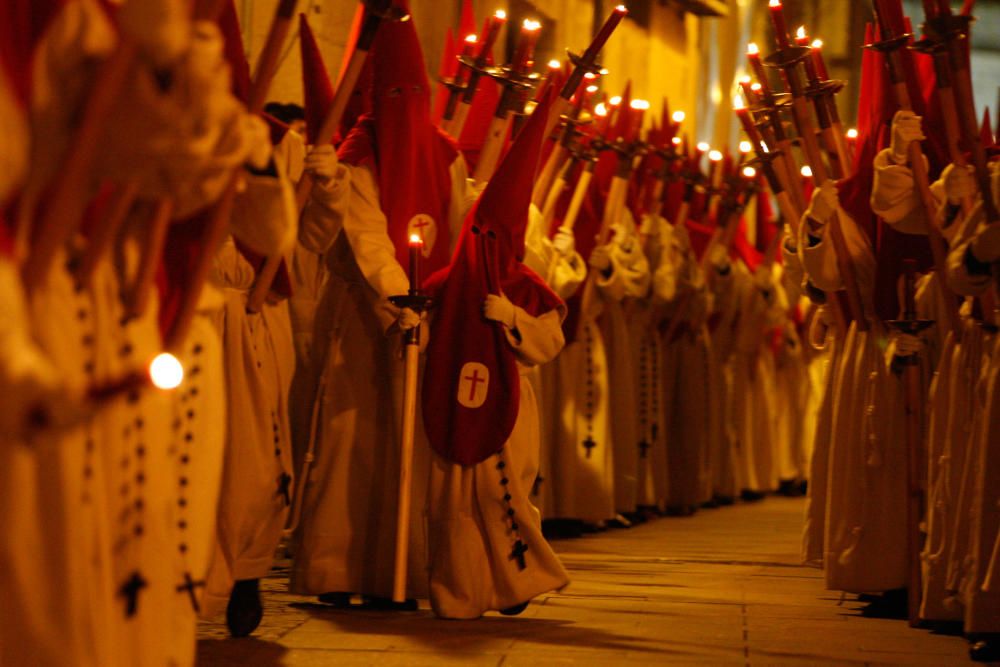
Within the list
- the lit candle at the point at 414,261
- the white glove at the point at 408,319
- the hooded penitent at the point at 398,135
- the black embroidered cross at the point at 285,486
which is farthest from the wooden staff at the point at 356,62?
the hooded penitent at the point at 398,135

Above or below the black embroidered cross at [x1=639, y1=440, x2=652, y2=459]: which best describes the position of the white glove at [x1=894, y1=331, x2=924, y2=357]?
above

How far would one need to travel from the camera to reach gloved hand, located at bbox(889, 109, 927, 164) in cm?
605

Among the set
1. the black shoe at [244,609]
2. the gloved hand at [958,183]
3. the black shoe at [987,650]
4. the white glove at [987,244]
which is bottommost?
the black shoe at [987,650]

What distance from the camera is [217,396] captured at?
3.70 metres

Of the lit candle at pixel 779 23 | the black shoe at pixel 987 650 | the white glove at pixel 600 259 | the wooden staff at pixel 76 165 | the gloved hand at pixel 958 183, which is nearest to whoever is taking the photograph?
the wooden staff at pixel 76 165

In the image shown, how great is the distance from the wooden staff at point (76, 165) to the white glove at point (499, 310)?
324cm

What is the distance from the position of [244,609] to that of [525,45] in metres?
2.63

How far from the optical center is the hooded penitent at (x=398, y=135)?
21.0 feet

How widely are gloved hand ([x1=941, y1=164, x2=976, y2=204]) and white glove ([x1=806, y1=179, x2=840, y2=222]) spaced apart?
861 mm

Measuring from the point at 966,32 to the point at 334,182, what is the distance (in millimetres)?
2325

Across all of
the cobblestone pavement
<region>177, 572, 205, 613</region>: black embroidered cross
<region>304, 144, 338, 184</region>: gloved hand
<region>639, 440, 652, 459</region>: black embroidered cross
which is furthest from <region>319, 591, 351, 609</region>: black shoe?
<region>639, 440, 652, 459</region>: black embroidered cross

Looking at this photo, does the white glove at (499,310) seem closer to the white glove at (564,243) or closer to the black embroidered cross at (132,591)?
the black embroidered cross at (132,591)

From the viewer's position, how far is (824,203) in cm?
A: 657

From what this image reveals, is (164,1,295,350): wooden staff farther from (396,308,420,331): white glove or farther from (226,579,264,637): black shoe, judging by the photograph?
(396,308,420,331): white glove
